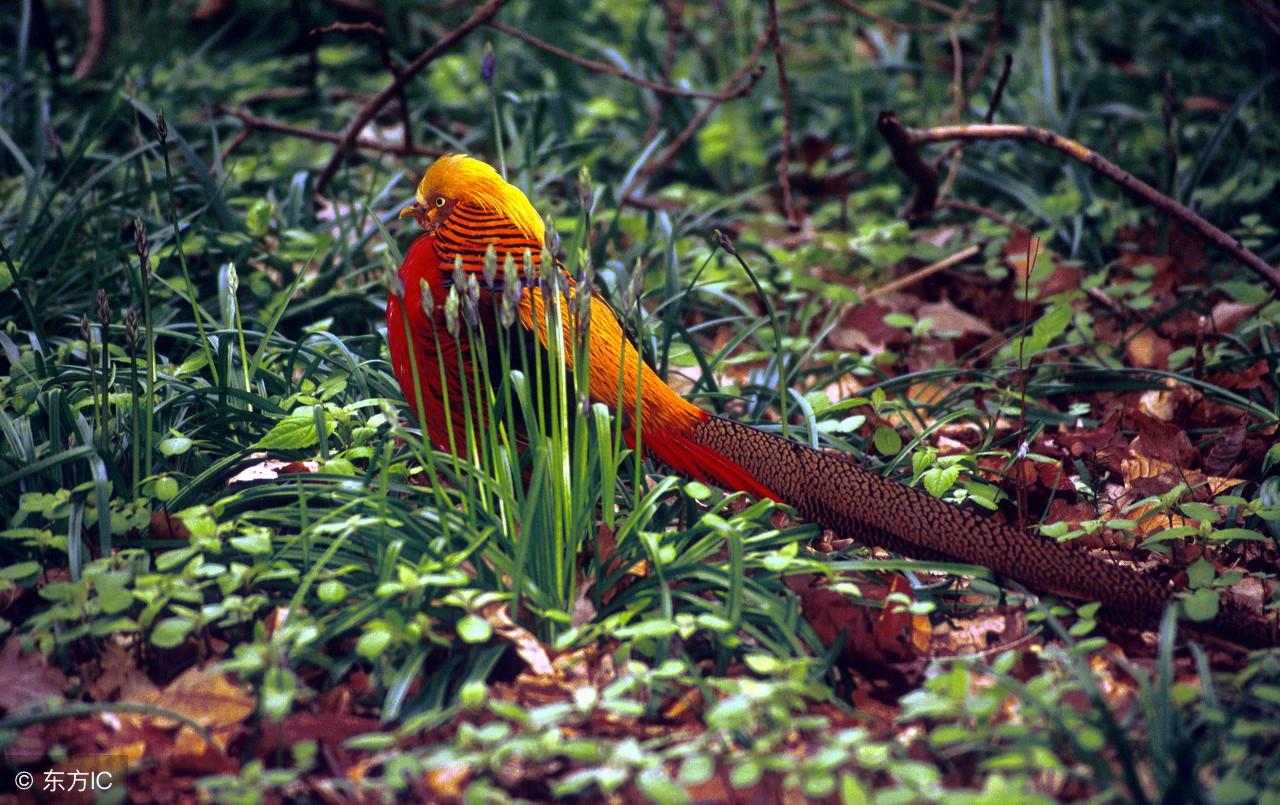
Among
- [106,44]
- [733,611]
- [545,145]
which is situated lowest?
[733,611]

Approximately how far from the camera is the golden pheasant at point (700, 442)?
2.26 m

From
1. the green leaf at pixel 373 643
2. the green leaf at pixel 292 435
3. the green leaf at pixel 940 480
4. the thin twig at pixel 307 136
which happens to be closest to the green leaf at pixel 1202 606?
the green leaf at pixel 940 480

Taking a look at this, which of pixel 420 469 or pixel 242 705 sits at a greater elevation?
pixel 420 469

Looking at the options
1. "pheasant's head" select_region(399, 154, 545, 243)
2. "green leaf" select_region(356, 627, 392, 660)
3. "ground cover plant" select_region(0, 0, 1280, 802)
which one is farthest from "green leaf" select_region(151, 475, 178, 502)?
"pheasant's head" select_region(399, 154, 545, 243)

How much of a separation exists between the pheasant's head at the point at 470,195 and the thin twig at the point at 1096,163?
1581 mm

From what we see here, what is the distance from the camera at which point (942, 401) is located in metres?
3.29

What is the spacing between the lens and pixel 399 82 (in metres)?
3.95

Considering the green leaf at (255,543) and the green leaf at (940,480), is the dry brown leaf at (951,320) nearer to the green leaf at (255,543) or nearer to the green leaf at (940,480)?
the green leaf at (940,480)

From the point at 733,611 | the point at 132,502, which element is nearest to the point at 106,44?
the point at 132,502

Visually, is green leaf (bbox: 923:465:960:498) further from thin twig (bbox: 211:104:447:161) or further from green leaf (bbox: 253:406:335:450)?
thin twig (bbox: 211:104:447:161)

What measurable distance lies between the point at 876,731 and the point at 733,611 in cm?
34

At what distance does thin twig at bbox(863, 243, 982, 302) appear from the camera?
161 inches

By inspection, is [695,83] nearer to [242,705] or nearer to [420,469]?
[420,469]

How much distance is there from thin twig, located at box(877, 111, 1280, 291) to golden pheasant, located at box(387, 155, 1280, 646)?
129 centimetres
